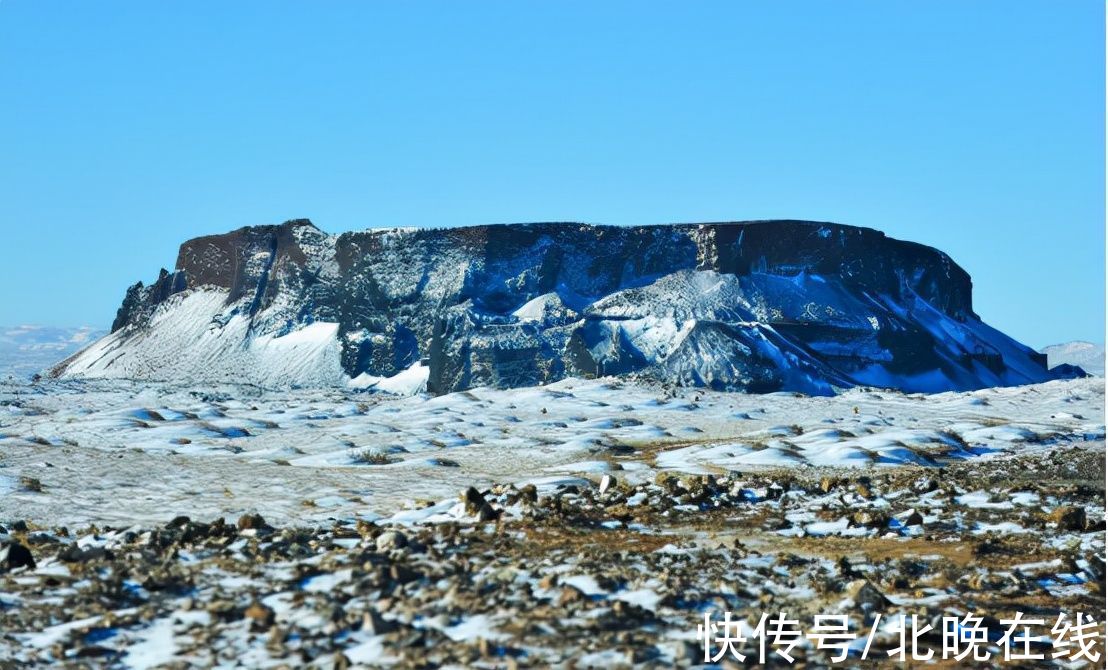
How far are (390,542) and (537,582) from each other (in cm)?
266

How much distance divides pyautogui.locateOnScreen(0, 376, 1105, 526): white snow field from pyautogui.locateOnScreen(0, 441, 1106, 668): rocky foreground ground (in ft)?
11.8

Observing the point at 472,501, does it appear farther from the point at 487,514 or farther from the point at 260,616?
the point at 260,616

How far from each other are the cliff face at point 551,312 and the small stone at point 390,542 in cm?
7296

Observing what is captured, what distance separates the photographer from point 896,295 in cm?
11250

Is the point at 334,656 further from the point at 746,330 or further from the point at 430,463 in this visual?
the point at 746,330

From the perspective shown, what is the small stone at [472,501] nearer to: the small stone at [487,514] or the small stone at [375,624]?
the small stone at [487,514]

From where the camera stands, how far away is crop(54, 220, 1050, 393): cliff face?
9369 centimetres

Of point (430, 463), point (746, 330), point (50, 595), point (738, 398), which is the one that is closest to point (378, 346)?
point (746, 330)

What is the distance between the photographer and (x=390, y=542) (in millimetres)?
16047

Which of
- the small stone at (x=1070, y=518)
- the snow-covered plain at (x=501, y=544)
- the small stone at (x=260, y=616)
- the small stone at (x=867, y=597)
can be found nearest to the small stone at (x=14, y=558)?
the snow-covered plain at (x=501, y=544)

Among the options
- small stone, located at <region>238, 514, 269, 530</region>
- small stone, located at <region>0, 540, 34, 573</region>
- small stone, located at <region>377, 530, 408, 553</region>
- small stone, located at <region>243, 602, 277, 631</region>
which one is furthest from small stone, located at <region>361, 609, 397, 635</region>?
small stone, located at <region>238, 514, 269, 530</region>

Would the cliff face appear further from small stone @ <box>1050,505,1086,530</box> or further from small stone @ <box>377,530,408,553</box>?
small stone @ <box>377,530,408,553</box>

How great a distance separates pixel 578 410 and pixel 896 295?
6329cm

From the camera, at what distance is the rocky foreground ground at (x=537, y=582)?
1211 cm
